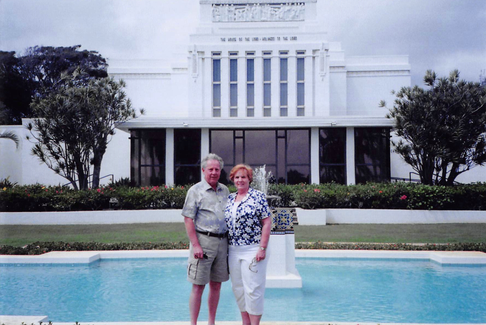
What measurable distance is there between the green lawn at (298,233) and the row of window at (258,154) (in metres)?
5.29

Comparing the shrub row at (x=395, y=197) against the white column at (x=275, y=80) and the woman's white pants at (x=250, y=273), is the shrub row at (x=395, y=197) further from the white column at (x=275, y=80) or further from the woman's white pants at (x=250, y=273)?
the woman's white pants at (x=250, y=273)

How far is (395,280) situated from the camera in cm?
753

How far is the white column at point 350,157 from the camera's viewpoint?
19531 millimetres

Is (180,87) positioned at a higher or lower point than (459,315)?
higher

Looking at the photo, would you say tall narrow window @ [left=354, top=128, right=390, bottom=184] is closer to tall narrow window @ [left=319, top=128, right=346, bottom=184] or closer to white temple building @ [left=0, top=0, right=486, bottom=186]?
white temple building @ [left=0, top=0, right=486, bottom=186]

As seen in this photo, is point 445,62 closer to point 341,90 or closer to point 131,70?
point 341,90

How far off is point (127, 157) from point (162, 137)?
413 centimetres

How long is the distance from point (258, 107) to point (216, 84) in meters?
2.65

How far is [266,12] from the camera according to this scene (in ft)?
82.5

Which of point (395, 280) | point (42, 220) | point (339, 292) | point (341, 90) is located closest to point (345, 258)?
point (395, 280)

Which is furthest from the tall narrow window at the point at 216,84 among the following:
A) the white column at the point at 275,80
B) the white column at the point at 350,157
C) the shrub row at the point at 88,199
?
the shrub row at the point at 88,199

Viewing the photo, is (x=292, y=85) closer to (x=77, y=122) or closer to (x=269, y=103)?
(x=269, y=103)

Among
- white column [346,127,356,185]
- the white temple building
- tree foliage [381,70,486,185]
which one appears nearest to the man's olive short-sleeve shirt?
tree foliage [381,70,486,185]

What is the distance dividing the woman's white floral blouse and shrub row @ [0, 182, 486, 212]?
37.6 feet
